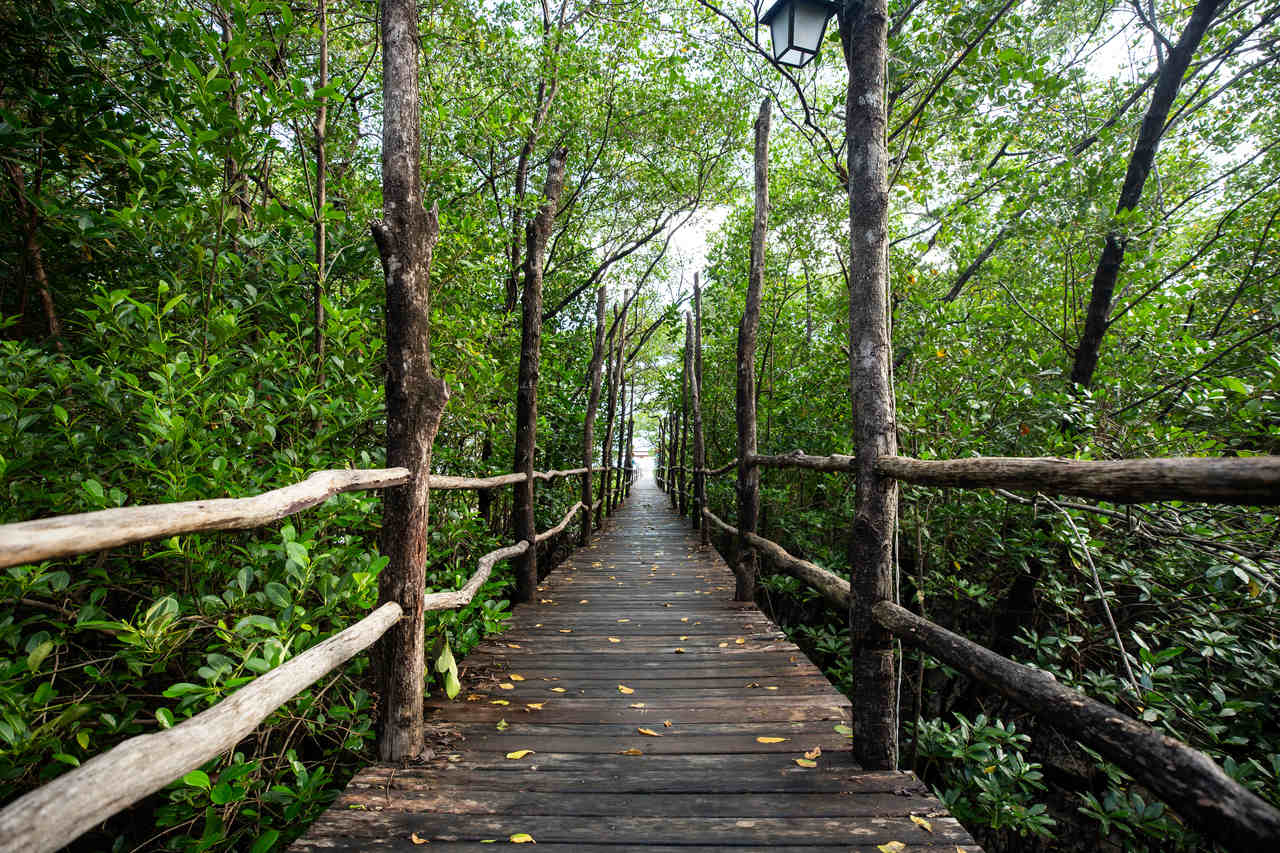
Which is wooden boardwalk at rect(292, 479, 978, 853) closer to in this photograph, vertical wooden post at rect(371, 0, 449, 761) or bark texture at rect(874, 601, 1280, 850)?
vertical wooden post at rect(371, 0, 449, 761)

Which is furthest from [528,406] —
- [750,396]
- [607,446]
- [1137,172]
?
[607,446]

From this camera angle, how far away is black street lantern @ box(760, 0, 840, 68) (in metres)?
2.75

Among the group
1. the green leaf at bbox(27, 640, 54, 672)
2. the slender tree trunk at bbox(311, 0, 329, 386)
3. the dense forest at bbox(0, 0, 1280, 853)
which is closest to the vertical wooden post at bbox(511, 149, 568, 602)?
the dense forest at bbox(0, 0, 1280, 853)

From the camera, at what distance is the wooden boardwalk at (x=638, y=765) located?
157 cm

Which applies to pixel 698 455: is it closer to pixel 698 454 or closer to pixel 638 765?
pixel 698 454

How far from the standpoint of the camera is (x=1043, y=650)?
3.07 m

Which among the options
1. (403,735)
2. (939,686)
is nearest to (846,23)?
(403,735)

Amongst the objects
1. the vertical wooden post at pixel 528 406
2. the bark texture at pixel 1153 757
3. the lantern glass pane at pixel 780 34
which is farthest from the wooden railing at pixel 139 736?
the lantern glass pane at pixel 780 34

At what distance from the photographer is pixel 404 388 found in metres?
2.01

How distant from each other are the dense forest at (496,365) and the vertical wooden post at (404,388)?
121 millimetres

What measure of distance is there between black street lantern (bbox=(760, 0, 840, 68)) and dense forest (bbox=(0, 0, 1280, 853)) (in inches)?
27.4

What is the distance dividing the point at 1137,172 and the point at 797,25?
2828 millimetres

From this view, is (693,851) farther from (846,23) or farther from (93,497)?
(846,23)

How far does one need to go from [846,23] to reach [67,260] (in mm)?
3900
